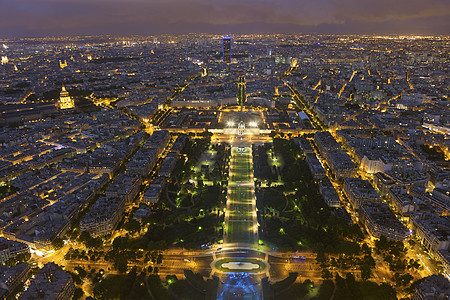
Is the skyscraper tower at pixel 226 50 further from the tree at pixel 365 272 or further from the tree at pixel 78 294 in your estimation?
the tree at pixel 78 294

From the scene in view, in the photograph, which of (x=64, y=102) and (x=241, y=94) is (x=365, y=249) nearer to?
(x=241, y=94)

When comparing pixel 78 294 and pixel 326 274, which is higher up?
pixel 326 274

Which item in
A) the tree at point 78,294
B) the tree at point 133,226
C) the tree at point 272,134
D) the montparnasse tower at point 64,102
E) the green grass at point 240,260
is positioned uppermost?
the montparnasse tower at point 64,102

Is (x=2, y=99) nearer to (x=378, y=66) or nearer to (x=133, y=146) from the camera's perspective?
(x=133, y=146)

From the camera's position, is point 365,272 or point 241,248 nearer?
point 365,272

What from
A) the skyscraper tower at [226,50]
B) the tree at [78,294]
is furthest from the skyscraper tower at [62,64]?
the tree at [78,294]

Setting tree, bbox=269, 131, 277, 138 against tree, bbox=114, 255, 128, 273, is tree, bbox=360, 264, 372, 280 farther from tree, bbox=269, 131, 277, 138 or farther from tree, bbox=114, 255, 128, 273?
tree, bbox=269, 131, 277, 138

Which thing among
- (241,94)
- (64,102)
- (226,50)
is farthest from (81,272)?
(226,50)

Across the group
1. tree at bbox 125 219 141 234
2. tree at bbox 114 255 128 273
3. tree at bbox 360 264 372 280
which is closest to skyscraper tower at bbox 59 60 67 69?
tree at bbox 125 219 141 234
